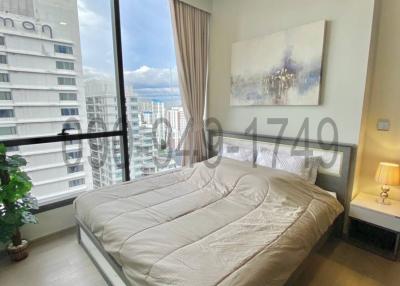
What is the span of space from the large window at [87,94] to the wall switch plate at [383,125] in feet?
7.48

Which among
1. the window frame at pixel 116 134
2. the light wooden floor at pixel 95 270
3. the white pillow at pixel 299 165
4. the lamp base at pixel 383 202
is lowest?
the light wooden floor at pixel 95 270

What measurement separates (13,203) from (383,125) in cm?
347

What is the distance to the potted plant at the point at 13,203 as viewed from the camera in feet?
6.19

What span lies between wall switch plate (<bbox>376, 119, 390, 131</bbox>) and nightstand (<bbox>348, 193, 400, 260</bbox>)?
690 millimetres

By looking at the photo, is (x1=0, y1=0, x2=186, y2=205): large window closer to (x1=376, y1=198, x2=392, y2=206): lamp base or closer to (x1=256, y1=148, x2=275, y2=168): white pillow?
(x1=256, y1=148, x2=275, y2=168): white pillow

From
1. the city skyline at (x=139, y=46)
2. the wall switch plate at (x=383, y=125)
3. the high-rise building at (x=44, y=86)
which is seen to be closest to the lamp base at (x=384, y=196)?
the wall switch plate at (x=383, y=125)

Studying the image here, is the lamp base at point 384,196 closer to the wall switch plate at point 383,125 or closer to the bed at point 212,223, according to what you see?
the bed at point 212,223

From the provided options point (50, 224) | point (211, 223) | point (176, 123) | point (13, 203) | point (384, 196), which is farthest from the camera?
point (176, 123)

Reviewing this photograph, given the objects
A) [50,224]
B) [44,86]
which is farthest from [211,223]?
[44,86]

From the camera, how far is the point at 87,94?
2.60m

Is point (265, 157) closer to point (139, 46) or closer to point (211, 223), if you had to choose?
point (211, 223)

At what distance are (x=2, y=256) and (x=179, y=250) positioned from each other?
1949 mm

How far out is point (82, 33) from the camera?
247cm

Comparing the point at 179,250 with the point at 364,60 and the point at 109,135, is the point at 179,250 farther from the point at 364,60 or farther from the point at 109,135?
the point at 364,60
